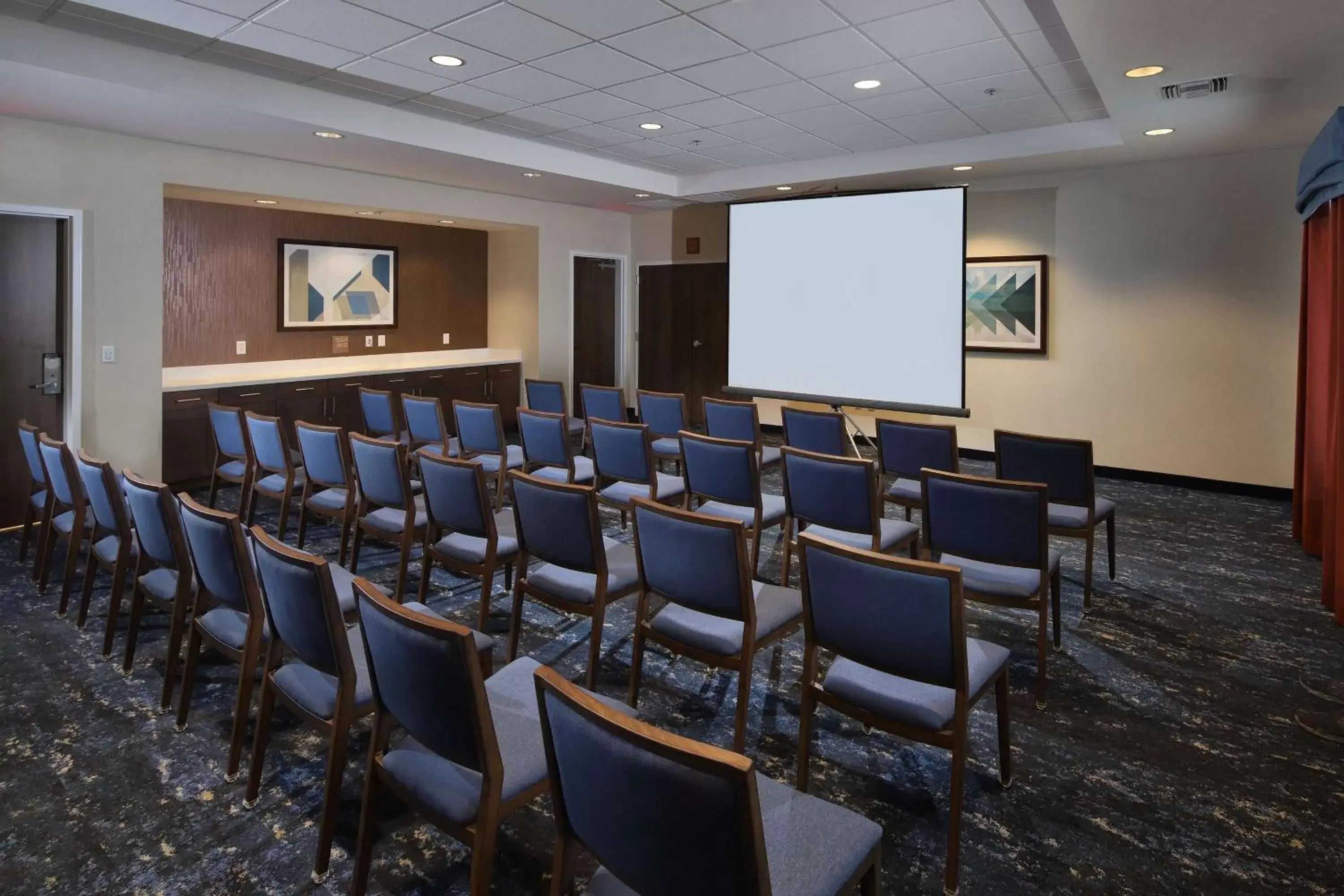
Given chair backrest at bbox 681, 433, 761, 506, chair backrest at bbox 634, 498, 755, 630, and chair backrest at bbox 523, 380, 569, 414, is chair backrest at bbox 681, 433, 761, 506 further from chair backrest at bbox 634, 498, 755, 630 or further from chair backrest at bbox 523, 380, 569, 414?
chair backrest at bbox 523, 380, 569, 414

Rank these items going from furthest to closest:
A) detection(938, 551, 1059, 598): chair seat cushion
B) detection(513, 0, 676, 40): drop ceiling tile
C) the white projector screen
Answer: the white projector screen, detection(513, 0, 676, 40): drop ceiling tile, detection(938, 551, 1059, 598): chair seat cushion

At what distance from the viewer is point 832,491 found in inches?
139

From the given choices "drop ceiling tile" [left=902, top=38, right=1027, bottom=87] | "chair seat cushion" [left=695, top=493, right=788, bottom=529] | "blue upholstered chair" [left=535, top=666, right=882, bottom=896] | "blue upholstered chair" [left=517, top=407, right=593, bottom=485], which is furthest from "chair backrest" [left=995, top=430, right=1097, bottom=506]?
"blue upholstered chair" [left=535, top=666, right=882, bottom=896]

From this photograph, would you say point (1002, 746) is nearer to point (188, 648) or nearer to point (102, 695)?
point (188, 648)

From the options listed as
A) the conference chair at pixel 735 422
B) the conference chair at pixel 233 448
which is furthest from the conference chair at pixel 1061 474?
the conference chair at pixel 233 448

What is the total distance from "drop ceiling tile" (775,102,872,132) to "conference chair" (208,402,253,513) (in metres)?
4.24

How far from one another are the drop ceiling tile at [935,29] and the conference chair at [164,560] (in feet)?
12.6

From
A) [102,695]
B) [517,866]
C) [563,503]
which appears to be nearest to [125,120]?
[102,695]

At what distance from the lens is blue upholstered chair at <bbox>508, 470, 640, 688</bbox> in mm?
2850

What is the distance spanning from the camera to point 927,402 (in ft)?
20.2

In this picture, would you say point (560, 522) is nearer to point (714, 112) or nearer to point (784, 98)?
point (784, 98)

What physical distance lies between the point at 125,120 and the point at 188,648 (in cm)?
413

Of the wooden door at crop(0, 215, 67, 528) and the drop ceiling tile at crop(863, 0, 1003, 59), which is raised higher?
the drop ceiling tile at crop(863, 0, 1003, 59)


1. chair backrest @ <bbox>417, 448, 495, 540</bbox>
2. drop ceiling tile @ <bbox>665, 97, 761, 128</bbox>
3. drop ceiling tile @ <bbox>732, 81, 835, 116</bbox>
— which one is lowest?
chair backrest @ <bbox>417, 448, 495, 540</bbox>
